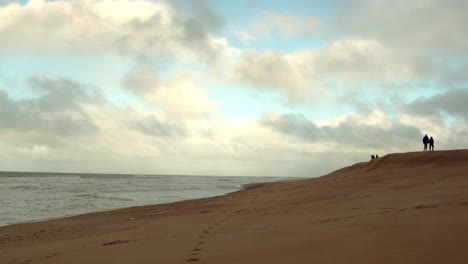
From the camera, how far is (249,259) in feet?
19.2

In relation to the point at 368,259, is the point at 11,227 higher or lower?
lower

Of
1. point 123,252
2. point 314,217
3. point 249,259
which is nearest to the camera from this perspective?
point 249,259

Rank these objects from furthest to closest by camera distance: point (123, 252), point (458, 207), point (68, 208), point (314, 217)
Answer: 1. point (68, 208)
2. point (314, 217)
3. point (458, 207)
4. point (123, 252)

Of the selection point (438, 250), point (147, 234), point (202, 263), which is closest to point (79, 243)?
point (147, 234)

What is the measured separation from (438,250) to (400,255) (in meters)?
0.49

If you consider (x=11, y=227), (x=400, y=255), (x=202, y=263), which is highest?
(x=400, y=255)

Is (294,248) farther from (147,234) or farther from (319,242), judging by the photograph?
(147,234)

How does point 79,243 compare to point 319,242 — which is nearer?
point 319,242

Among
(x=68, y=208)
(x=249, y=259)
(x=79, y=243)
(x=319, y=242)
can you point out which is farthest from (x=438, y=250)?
(x=68, y=208)

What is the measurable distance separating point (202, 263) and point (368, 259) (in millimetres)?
2360

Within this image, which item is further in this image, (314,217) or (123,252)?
(314,217)

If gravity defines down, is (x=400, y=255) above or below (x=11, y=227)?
above

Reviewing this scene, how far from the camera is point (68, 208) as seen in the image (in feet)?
82.2

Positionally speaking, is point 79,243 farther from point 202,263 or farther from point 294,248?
point 294,248
